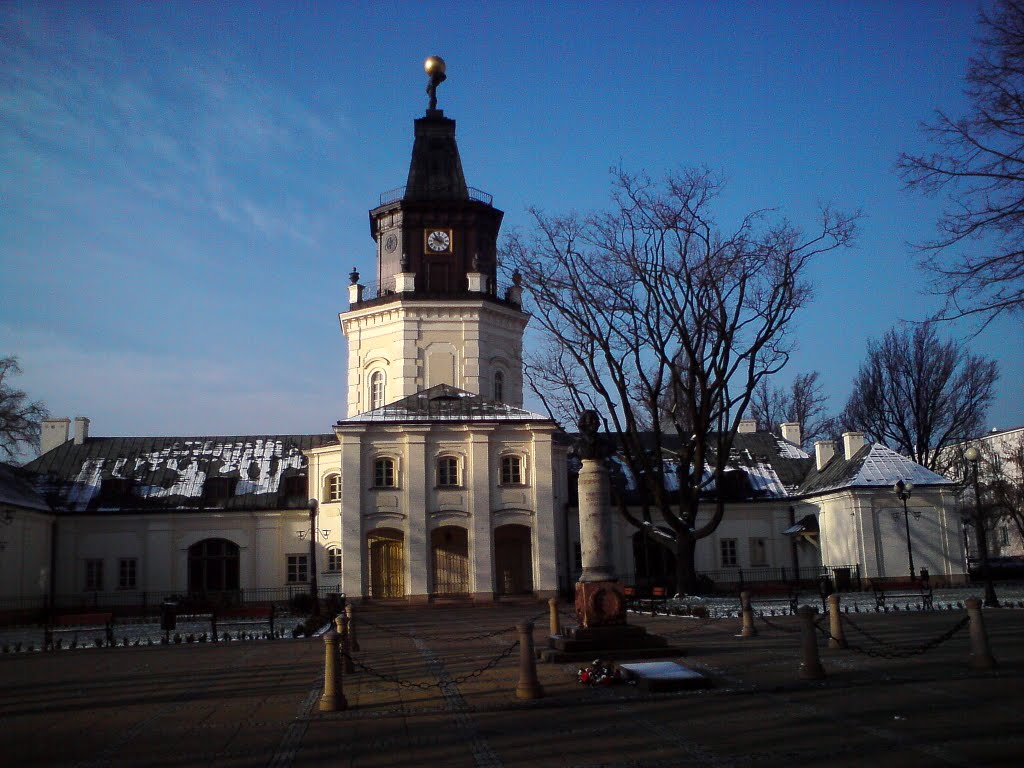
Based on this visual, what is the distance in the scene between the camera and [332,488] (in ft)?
135

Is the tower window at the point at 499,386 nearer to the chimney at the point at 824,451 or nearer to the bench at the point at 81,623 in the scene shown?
the chimney at the point at 824,451

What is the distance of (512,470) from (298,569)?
1098cm

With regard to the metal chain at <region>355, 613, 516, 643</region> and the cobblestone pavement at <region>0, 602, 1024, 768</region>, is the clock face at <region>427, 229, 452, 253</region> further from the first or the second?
the cobblestone pavement at <region>0, 602, 1024, 768</region>

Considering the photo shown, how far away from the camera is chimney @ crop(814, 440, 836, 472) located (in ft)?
149

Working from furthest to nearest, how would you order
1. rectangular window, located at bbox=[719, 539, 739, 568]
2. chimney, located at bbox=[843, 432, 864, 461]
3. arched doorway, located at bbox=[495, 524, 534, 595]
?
rectangular window, located at bbox=[719, 539, 739, 568]
chimney, located at bbox=[843, 432, 864, 461]
arched doorway, located at bbox=[495, 524, 534, 595]

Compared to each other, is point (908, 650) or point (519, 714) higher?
point (908, 650)

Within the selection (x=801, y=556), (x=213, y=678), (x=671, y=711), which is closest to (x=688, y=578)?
(x=801, y=556)

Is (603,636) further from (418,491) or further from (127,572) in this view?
(127,572)

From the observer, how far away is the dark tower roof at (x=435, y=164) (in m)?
46.5

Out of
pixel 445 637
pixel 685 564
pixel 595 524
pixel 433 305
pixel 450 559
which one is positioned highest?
pixel 433 305

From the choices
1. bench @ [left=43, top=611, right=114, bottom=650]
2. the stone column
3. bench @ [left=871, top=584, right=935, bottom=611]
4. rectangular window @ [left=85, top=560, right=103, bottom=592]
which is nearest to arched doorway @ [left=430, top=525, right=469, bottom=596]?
bench @ [left=43, top=611, right=114, bottom=650]

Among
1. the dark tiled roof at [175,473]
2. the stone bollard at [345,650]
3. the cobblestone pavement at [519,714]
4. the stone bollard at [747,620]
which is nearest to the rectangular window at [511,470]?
the dark tiled roof at [175,473]

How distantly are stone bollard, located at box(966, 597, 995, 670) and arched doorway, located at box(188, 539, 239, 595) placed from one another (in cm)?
3375

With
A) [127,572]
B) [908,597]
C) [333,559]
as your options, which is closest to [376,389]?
[333,559]
